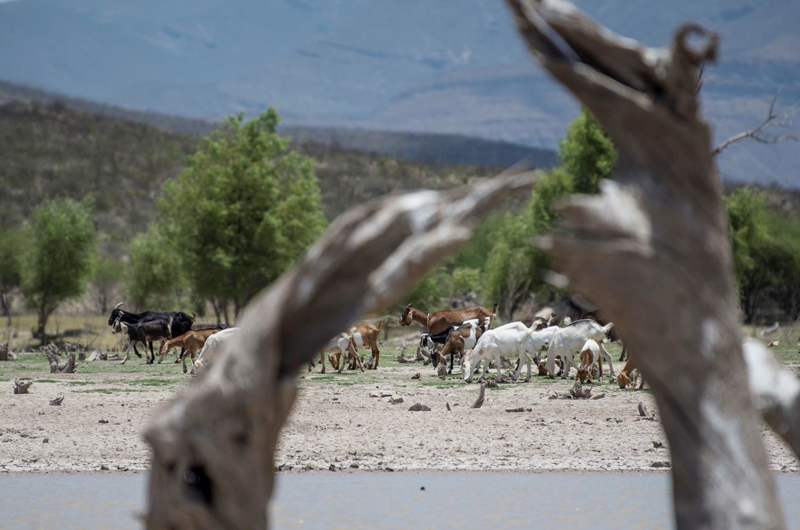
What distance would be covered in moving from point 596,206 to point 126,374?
21299 mm

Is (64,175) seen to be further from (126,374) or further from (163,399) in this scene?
(163,399)

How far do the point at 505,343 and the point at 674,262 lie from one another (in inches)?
665

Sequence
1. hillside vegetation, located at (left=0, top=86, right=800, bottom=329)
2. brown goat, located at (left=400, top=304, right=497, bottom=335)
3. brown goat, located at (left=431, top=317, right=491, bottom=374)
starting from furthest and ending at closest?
hillside vegetation, located at (left=0, top=86, right=800, bottom=329), brown goat, located at (left=400, top=304, right=497, bottom=335), brown goat, located at (left=431, top=317, right=491, bottom=374)

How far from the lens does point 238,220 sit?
42188 mm

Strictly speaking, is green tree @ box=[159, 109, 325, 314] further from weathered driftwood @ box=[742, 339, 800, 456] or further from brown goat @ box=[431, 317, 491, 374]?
weathered driftwood @ box=[742, 339, 800, 456]

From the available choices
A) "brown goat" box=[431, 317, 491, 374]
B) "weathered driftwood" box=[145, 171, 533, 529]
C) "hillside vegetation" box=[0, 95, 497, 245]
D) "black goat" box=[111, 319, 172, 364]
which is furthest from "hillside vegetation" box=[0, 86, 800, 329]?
"weathered driftwood" box=[145, 171, 533, 529]

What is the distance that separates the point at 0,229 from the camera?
61.2 m

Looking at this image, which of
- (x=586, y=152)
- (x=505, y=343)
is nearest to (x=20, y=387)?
(x=505, y=343)

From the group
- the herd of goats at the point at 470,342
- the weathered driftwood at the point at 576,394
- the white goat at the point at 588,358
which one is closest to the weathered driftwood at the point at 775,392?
the herd of goats at the point at 470,342

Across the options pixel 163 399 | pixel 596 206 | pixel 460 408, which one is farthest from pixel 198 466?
pixel 163 399

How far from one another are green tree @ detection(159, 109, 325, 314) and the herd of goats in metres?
11.0

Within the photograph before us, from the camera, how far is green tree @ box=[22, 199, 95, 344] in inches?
1703

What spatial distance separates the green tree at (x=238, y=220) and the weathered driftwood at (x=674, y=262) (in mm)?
37190

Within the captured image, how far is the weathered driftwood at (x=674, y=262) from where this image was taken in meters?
3.69
